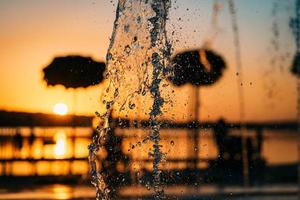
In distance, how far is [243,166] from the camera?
2131 centimetres

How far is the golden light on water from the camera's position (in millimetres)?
22111

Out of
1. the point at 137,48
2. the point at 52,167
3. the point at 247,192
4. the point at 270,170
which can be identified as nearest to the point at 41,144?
the point at 52,167

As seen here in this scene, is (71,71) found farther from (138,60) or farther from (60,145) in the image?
(138,60)

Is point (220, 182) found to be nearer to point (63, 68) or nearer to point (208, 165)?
point (208, 165)

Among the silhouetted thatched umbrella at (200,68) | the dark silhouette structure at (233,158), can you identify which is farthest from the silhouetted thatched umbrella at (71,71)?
the dark silhouette structure at (233,158)

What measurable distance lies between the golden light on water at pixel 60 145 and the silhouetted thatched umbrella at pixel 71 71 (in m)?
3.77


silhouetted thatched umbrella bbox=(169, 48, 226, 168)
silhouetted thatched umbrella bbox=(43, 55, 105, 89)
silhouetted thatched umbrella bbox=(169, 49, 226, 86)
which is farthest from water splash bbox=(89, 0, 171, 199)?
silhouetted thatched umbrella bbox=(43, 55, 105, 89)

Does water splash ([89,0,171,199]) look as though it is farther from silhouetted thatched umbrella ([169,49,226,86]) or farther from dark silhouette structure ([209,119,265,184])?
silhouetted thatched umbrella ([169,49,226,86])

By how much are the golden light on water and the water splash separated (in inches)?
521

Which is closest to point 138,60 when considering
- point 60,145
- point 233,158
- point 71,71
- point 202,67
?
point 233,158

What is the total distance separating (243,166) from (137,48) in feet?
42.7

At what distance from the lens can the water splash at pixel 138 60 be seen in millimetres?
8656

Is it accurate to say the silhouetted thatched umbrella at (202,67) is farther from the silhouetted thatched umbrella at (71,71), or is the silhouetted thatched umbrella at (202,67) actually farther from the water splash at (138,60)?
the water splash at (138,60)

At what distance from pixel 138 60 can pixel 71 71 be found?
1933cm
